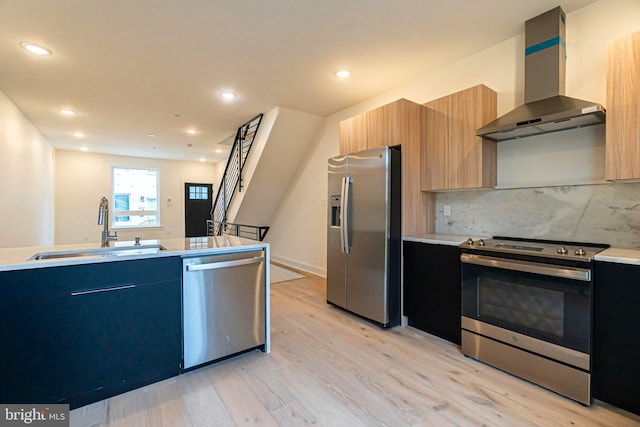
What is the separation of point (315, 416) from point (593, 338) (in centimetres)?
179

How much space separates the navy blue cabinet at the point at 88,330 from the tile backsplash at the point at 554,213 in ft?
8.91

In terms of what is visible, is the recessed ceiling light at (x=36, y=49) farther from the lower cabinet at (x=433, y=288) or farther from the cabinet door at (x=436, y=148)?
the lower cabinet at (x=433, y=288)

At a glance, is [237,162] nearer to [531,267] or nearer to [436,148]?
[436,148]

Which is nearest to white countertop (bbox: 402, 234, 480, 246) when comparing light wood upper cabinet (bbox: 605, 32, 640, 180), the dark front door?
light wood upper cabinet (bbox: 605, 32, 640, 180)

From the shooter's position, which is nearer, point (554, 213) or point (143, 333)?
point (143, 333)

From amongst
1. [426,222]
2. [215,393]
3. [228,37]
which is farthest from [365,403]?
[228,37]

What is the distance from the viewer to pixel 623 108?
188 cm

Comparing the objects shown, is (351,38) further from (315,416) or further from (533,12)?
(315,416)

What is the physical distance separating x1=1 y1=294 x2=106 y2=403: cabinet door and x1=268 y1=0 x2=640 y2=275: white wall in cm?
348

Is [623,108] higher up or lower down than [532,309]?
higher up

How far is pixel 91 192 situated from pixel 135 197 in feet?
3.49

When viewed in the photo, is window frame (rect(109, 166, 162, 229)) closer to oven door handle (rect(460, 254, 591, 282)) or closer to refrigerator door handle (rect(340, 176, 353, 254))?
refrigerator door handle (rect(340, 176, 353, 254))

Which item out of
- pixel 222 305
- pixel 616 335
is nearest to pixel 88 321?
pixel 222 305

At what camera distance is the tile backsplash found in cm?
212
